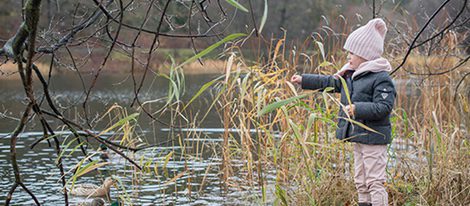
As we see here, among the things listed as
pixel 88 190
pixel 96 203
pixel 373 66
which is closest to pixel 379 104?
pixel 373 66

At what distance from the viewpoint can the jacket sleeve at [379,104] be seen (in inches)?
127

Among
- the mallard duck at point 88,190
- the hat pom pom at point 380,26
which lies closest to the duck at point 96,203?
the mallard duck at point 88,190

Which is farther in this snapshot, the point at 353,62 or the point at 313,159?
the point at 313,159

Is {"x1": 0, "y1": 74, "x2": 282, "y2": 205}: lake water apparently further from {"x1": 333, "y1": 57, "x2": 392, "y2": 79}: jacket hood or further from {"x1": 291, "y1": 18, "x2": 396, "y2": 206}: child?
{"x1": 333, "y1": 57, "x2": 392, "y2": 79}: jacket hood

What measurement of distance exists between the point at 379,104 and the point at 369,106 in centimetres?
6

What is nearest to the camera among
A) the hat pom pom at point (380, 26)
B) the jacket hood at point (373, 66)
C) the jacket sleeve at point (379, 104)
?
the jacket sleeve at point (379, 104)

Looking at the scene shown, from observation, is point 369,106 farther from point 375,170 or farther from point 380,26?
point 380,26

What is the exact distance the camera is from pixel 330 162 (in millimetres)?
4281

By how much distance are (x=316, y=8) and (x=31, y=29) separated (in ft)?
101

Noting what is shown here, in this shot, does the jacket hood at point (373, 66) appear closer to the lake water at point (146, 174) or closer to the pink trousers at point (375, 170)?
the pink trousers at point (375, 170)

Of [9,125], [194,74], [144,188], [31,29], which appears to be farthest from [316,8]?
[31,29]

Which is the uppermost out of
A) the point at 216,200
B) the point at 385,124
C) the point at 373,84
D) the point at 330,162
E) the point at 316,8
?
the point at 316,8

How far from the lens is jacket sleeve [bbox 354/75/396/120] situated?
10.6 feet

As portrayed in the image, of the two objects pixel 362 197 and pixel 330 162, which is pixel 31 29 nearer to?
pixel 362 197
